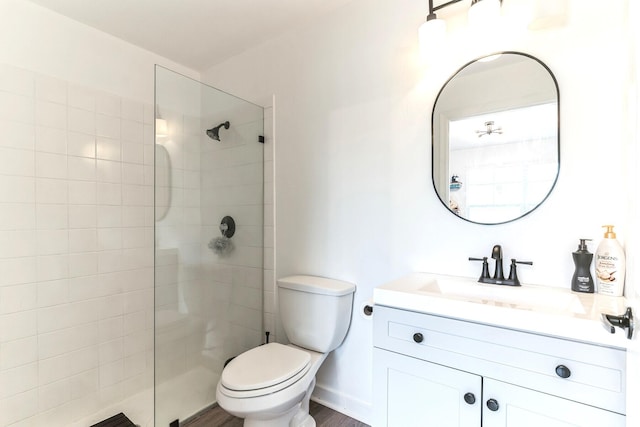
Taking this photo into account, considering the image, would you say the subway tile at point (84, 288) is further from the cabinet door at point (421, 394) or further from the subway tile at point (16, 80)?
the cabinet door at point (421, 394)

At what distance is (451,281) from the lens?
51.8 inches

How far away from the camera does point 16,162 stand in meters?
1.57

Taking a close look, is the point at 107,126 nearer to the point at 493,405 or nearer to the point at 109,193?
the point at 109,193

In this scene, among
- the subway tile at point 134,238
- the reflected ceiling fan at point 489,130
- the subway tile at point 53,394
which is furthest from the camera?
the subway tile at point 134,238

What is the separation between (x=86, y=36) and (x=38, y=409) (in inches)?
83.2

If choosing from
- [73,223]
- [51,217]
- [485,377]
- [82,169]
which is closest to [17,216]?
[51,217]

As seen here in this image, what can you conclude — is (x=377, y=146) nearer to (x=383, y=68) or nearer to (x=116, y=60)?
(x=383, y=68)

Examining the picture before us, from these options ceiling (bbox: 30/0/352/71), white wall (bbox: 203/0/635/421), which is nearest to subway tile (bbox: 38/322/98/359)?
white wall (bbox: 203/0/635/421)

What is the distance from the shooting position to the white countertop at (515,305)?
2.78ft

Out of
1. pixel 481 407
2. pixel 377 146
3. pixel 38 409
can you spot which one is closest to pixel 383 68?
pixel 377 146

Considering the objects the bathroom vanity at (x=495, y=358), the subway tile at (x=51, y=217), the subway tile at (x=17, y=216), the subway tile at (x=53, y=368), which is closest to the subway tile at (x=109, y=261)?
the subway tile at (x=51, y=217)

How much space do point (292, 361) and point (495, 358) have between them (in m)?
0.90

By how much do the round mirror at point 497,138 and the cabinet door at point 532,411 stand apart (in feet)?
2.14

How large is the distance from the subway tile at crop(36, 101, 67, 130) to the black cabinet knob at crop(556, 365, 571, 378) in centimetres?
248
